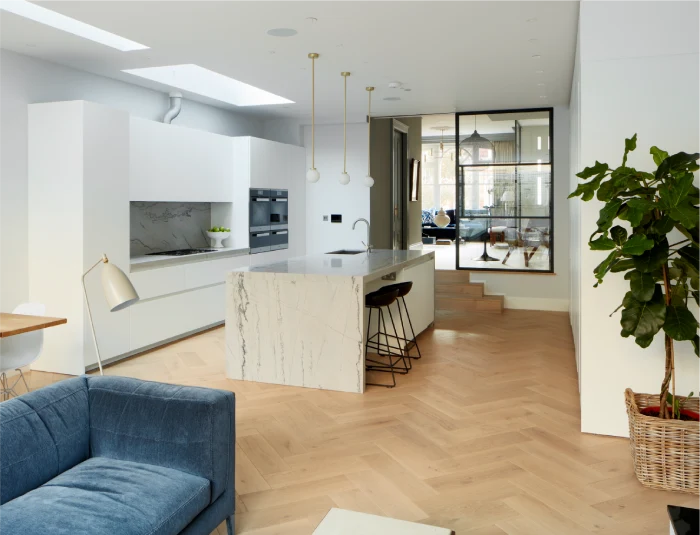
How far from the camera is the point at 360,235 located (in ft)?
30.3

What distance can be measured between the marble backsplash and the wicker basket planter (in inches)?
214

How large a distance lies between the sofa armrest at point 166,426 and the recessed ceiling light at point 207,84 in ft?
14.4

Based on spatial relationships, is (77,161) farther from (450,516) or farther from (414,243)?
(414,243)

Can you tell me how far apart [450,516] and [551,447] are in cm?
113

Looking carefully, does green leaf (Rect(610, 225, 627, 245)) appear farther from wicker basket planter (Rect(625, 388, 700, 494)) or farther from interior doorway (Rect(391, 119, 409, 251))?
interior doorway (Rect(391, 119, 409, 251))

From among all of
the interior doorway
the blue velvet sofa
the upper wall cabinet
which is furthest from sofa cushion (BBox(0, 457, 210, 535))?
the interior doorway

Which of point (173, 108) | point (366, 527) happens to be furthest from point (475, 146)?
point (366, 527)

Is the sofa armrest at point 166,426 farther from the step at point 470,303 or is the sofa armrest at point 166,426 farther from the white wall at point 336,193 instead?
the white wall at point 336,193

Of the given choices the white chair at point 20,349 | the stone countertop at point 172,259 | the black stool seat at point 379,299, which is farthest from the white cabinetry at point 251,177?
the white chair at point 20,349

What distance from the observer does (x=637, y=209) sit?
3.02 metres

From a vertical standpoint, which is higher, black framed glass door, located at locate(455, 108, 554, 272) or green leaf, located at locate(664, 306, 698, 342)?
black framed glass door, located at locate(455, 108, 554, 272)

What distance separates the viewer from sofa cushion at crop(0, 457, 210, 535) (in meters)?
2.00

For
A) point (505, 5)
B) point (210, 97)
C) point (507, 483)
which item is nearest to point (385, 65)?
point (505, 5)

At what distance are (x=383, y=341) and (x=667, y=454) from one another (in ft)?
10.3
